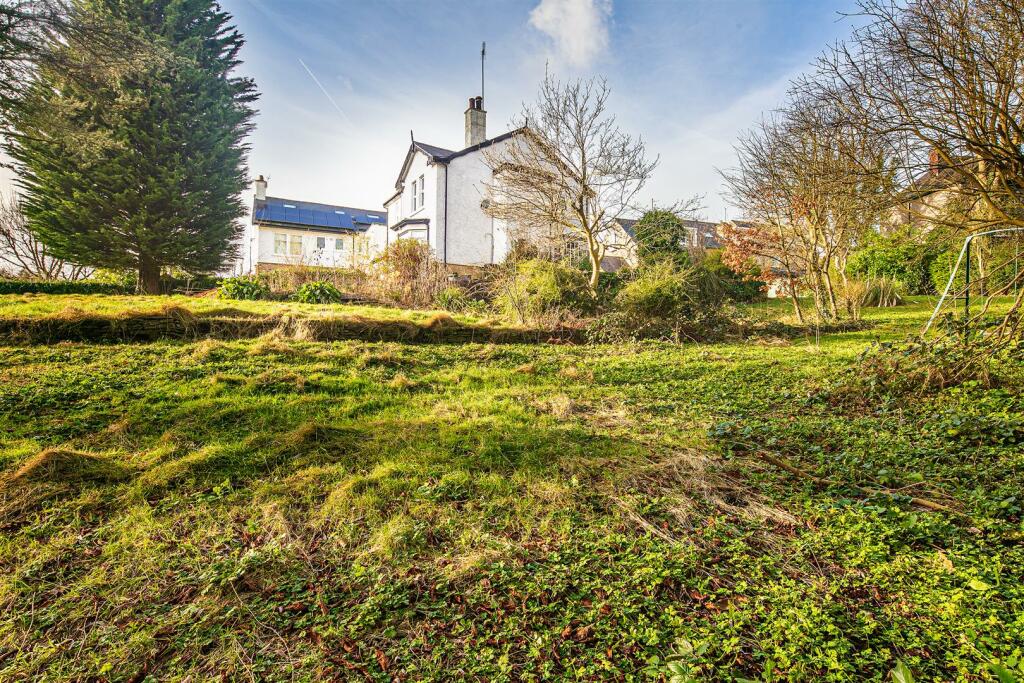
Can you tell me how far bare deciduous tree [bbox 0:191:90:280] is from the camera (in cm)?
1458

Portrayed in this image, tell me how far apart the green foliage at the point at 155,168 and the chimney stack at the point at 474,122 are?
999 centimetres

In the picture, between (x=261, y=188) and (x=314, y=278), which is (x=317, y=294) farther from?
(x=261, y=188)

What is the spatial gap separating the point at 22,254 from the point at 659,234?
21542 mm

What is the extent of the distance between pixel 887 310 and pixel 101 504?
16.4m

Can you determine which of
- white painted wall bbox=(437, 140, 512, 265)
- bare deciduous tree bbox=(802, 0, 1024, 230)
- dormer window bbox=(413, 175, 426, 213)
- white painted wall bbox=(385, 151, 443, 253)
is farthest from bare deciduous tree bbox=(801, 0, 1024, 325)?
dormer window bbox=(413, 175, 426, 213)

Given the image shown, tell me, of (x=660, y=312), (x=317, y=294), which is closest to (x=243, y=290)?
(x=317, y=294)

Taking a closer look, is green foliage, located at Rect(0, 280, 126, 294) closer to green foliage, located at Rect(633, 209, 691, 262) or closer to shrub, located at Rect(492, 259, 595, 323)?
shrub, located at Rect(492, 259, 595, 323)

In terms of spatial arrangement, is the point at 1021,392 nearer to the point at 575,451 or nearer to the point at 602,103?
the point at 575,451

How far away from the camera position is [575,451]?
3270 millimetres

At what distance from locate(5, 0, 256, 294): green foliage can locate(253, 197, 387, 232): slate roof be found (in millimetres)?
10449

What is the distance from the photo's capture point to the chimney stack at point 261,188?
1215 inches

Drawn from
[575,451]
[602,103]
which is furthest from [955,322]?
[602,103]

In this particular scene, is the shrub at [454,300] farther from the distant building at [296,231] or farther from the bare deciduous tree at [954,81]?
the distant building at [296,231]

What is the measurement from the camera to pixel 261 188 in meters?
31.4
